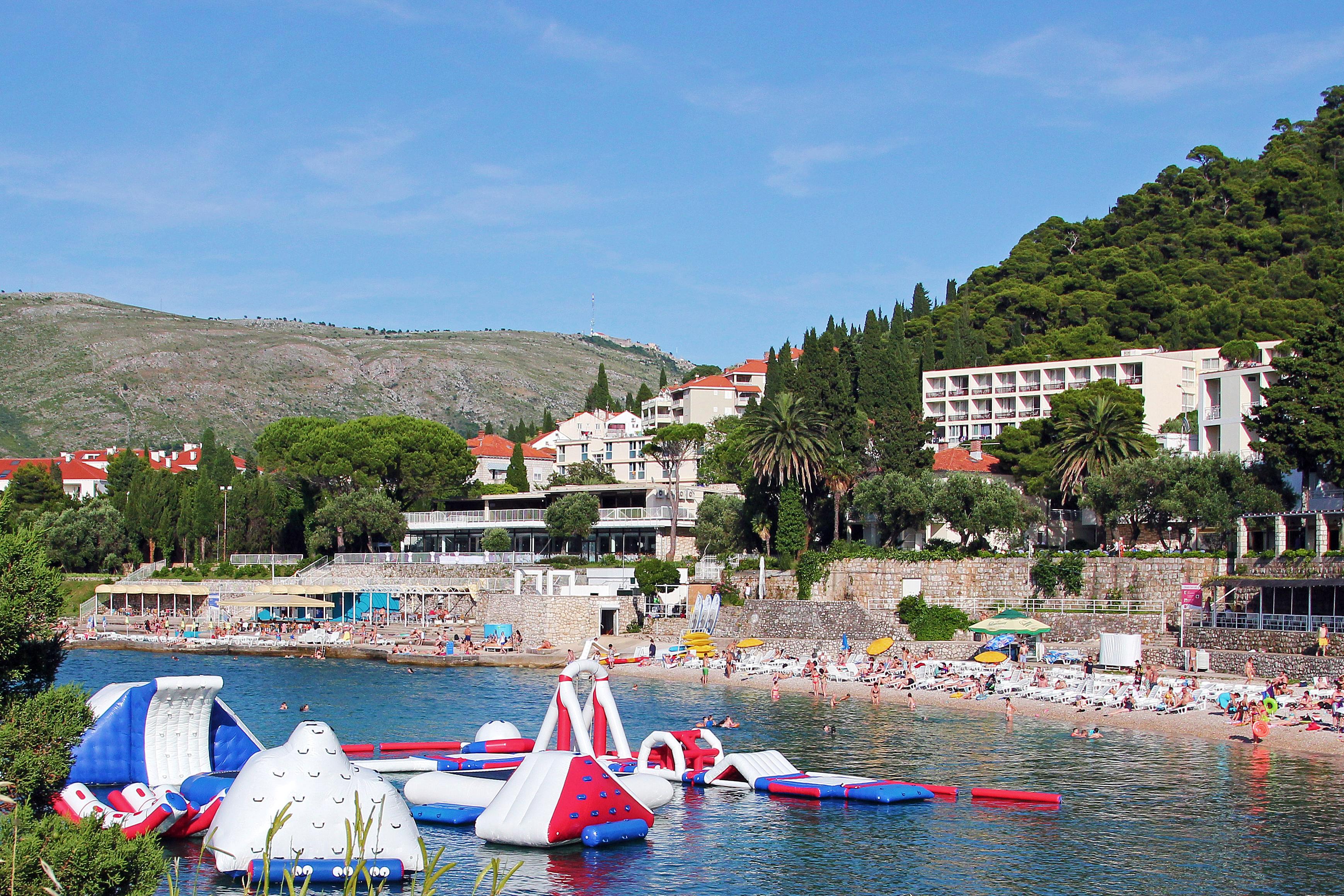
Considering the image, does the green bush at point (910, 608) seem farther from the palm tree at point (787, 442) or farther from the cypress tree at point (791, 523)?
the palm tree at point (787, 442)

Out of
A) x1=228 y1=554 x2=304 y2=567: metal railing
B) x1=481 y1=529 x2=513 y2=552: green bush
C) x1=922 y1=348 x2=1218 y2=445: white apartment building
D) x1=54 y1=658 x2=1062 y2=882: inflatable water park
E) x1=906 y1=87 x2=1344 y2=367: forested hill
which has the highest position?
x1=906 y1=87 x2=1344 y2=367: forested hill

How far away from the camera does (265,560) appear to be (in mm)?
80750

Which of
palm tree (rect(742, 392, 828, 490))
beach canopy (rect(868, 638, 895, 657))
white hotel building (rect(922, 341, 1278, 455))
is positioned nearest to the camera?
beach canopy (rect(868, 638, 895, 657))

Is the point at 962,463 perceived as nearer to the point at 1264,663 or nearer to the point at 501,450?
the point at 1264,663

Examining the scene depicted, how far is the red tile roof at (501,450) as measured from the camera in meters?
118

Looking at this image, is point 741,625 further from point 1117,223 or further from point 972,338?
point 1117,223

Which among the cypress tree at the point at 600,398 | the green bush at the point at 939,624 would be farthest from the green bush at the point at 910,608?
the cypress tree at the point at 600,398

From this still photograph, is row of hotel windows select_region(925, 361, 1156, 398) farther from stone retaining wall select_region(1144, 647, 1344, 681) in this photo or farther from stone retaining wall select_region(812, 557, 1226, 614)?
stone retaining wall select_region(1144, 647, 1344, 681)

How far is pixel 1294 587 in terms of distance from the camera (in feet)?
145

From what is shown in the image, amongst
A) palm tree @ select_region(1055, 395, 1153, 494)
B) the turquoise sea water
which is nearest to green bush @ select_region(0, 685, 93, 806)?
the turquoise sea water

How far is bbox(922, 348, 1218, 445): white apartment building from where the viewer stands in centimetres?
8181

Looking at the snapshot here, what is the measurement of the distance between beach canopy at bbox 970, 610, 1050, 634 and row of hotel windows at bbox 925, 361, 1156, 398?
4075 cm

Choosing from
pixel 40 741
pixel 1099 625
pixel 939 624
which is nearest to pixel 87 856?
pixel 40 741

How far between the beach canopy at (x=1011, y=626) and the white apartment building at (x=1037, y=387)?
3293cm
